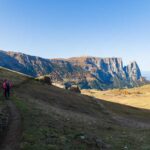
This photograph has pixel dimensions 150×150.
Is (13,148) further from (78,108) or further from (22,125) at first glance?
(78,108)

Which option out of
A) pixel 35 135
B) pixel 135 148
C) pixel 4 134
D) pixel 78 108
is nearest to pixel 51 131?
pixel 35 135

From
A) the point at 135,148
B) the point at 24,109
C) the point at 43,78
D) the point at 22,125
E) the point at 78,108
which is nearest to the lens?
the point at 135,148

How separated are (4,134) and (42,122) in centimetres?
544

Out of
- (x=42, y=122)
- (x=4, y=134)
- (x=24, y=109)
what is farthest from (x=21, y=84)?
(x=4, y=134)

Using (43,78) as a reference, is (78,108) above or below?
below

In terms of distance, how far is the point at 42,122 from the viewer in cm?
2816

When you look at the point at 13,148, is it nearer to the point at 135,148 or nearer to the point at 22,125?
the point at 22,125

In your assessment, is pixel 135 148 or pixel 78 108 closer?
pixel 135 148

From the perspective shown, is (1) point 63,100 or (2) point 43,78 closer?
(1) point 63,100

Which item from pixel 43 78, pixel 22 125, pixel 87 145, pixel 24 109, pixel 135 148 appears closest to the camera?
pixel 87 145

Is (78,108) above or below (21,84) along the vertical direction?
below

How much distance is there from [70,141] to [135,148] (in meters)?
6.06

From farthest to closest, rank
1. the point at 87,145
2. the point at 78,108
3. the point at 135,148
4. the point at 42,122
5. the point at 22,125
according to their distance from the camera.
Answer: the point at 78,108 < the point at 42,122 < the point at 22,125 < the point at 135,148 < the point at 87,145

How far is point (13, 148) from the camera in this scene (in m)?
20.0
